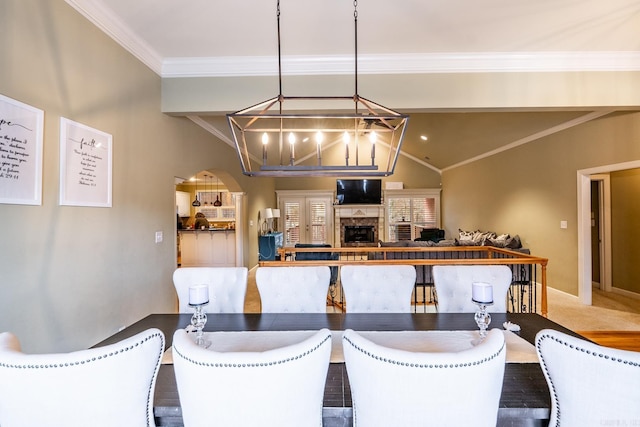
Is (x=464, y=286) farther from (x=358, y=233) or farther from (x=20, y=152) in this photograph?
(x=358, y=233)

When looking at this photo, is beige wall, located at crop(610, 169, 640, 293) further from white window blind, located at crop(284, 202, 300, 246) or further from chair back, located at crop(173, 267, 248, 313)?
white window blind, located at crop(284, 202, 300, 246)

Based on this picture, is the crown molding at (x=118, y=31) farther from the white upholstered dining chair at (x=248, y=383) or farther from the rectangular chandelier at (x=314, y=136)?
the white upholstered dining chair at (x=248, y=383)

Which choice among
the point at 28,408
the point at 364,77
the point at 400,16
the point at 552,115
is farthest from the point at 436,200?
the point at 28,408

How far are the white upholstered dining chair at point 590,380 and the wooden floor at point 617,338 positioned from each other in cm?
303

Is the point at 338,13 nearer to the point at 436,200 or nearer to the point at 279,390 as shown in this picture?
the point at 279,390

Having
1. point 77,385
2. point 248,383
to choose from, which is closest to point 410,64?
point 248,383

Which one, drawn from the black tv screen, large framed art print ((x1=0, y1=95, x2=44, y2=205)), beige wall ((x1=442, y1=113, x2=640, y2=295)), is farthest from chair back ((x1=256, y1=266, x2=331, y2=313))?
the black tv screen

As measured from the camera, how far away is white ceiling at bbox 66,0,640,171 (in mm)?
2395

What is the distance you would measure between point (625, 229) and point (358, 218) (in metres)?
6.24

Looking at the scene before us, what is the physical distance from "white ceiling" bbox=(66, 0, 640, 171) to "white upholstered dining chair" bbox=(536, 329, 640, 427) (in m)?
2.44

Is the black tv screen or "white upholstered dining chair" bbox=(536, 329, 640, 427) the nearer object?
"white upholstered dining chair" bbox=(536, 329, 640, 427)

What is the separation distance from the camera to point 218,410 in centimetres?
86

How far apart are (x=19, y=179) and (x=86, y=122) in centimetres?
70

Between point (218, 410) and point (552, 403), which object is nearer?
point (218, 410)
